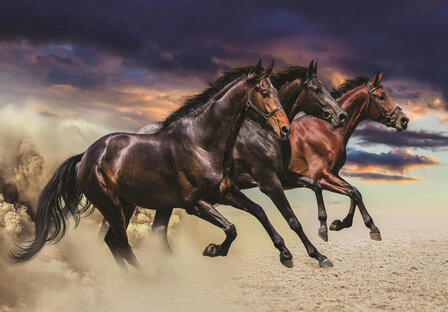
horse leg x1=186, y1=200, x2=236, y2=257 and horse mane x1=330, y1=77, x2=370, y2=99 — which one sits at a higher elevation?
horse mane x1=330, y1=77, x2=370, y2=99

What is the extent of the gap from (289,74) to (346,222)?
3173 mm

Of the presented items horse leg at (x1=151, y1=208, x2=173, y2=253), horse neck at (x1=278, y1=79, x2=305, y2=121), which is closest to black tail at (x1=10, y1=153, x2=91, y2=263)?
horse leg at (x1=151, y1=208, x2=173, y2=253)

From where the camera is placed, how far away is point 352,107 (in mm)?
10742

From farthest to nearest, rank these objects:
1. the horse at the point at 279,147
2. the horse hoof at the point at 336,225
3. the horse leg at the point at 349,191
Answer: the horse hoof at the point at 336,225
the horse leg at the point at 349,191
the horse at the point at 279,147

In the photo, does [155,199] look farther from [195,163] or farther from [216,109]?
[216,109]

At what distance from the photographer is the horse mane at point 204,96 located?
25.2ft

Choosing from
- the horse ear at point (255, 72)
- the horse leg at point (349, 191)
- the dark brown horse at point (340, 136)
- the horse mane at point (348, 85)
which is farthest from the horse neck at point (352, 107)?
the horse ear at point (255, 72)

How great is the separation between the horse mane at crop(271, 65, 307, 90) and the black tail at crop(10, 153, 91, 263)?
3434 millimetres

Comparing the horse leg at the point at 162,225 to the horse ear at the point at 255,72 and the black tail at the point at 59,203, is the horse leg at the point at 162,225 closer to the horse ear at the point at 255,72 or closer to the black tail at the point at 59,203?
the black tail at the point at 59,203

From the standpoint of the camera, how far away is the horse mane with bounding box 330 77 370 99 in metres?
10.9

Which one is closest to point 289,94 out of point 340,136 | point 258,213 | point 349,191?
point 340,136

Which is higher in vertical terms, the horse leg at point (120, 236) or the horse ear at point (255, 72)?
the horse ear at point (255, 72)

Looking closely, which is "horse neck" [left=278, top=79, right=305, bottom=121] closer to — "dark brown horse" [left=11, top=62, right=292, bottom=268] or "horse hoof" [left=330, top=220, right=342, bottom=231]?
"dark brown horse" [left=11, top=62, right=292, bottom=268]

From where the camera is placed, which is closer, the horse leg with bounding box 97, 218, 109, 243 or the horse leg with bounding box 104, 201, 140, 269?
the horse leg with bounding box 104, 201, 140, 269
